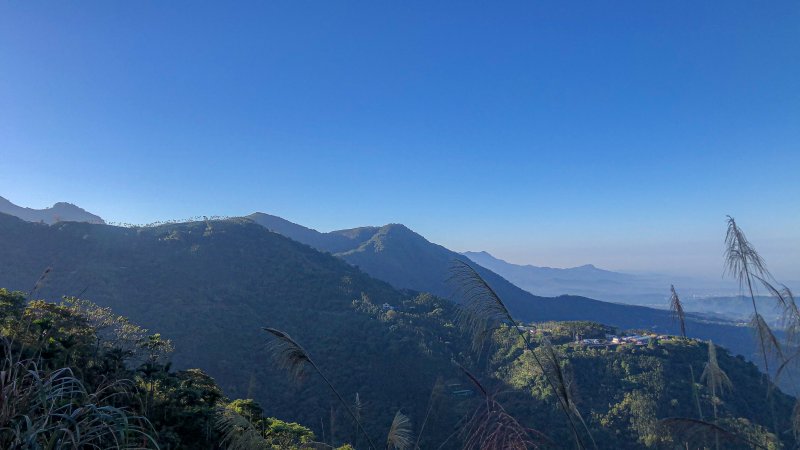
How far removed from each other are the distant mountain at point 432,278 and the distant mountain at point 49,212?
202ft

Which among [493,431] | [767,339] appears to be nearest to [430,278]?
[767,339]

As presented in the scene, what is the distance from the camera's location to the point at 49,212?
14588 cm

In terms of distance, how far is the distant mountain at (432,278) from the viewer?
101006 mm

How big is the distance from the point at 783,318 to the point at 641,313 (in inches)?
5148

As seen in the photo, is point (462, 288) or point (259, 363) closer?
point (462, 288)

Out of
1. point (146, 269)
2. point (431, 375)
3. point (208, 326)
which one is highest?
point (146, 269)

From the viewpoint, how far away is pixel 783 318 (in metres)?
4.90

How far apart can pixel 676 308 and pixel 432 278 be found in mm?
127221

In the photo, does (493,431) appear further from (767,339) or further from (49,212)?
(49,212)

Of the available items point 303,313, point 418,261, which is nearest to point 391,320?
point 303,313

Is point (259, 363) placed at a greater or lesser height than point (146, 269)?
lesser

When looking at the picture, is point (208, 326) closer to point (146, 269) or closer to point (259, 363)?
point (259, 363)

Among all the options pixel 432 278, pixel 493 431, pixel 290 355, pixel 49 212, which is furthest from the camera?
pixel 49 212

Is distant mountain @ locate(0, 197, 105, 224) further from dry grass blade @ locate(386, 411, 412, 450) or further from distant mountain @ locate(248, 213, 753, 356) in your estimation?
dry grass blade @ locate(386, 411, 412, 450)
